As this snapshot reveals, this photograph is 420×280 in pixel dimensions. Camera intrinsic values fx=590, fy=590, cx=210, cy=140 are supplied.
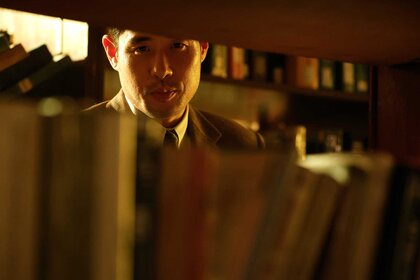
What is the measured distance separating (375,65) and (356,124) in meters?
2.28

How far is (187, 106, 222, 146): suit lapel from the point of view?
5.55 ft

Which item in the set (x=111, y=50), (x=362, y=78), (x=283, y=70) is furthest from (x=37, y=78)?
(x=362, y=78)

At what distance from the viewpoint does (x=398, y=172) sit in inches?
25.8

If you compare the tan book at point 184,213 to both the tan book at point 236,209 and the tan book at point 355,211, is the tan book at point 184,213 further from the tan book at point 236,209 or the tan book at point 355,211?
the tan book at point 355,211

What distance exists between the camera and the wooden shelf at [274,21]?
0.73 metres

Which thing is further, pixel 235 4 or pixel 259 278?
pixel 235 4

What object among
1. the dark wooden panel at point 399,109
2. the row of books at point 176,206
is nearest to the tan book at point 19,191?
the row of books at point 176,206

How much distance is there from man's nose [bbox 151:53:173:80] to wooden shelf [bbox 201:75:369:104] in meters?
0.77

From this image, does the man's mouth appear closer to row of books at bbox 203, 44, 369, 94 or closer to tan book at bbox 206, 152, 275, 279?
row of books at bbox 203, 44, 369, 94

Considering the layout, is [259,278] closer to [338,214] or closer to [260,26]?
[338,214]

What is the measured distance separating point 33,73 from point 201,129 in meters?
0.51

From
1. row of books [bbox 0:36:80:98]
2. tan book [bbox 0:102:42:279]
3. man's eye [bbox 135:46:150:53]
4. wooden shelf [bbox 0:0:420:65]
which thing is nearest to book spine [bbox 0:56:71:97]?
row of books [bbox 0:36:80:98]

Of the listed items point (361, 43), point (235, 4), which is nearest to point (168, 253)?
point (235, 4)

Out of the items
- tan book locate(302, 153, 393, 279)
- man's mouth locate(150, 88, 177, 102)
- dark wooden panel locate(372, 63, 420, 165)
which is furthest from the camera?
man's mouth locate(150, 88, 177, 102)
